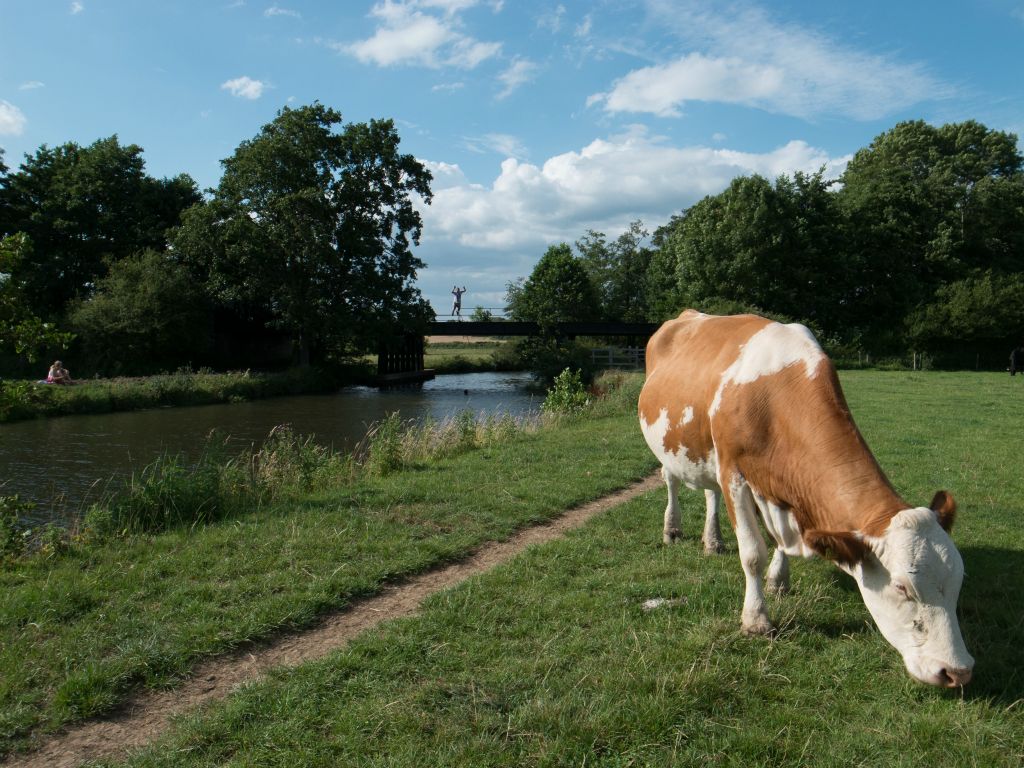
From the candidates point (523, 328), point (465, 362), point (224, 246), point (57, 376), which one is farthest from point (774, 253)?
point (57, 376)

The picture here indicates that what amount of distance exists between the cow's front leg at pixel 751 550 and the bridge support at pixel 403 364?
133 feet

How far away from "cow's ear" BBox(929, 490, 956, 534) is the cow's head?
0.03 metres

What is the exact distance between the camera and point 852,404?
733 inches

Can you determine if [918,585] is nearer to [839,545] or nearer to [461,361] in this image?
[839,545]

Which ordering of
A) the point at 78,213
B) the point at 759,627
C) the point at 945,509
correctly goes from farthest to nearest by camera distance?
the point at 78,213, the point at 759,627, the point at 945,509

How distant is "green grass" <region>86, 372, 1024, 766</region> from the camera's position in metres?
3.15

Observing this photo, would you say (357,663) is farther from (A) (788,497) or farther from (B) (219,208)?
(B) (219,208)

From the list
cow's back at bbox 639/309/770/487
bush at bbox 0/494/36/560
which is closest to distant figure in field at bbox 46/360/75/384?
bush at bbox 0/494/36/560

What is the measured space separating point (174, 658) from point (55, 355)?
3889 cm

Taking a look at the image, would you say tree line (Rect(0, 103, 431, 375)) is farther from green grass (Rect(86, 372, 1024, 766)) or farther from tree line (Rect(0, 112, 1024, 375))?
green grass (Rect(86, 372, 1024, 766))

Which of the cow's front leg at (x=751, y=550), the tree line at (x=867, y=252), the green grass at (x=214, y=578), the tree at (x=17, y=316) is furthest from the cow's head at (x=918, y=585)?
the tree line at (x=867, y=252)

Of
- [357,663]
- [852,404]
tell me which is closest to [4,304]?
[357,663]

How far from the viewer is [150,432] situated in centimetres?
2102

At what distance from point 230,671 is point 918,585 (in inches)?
155
